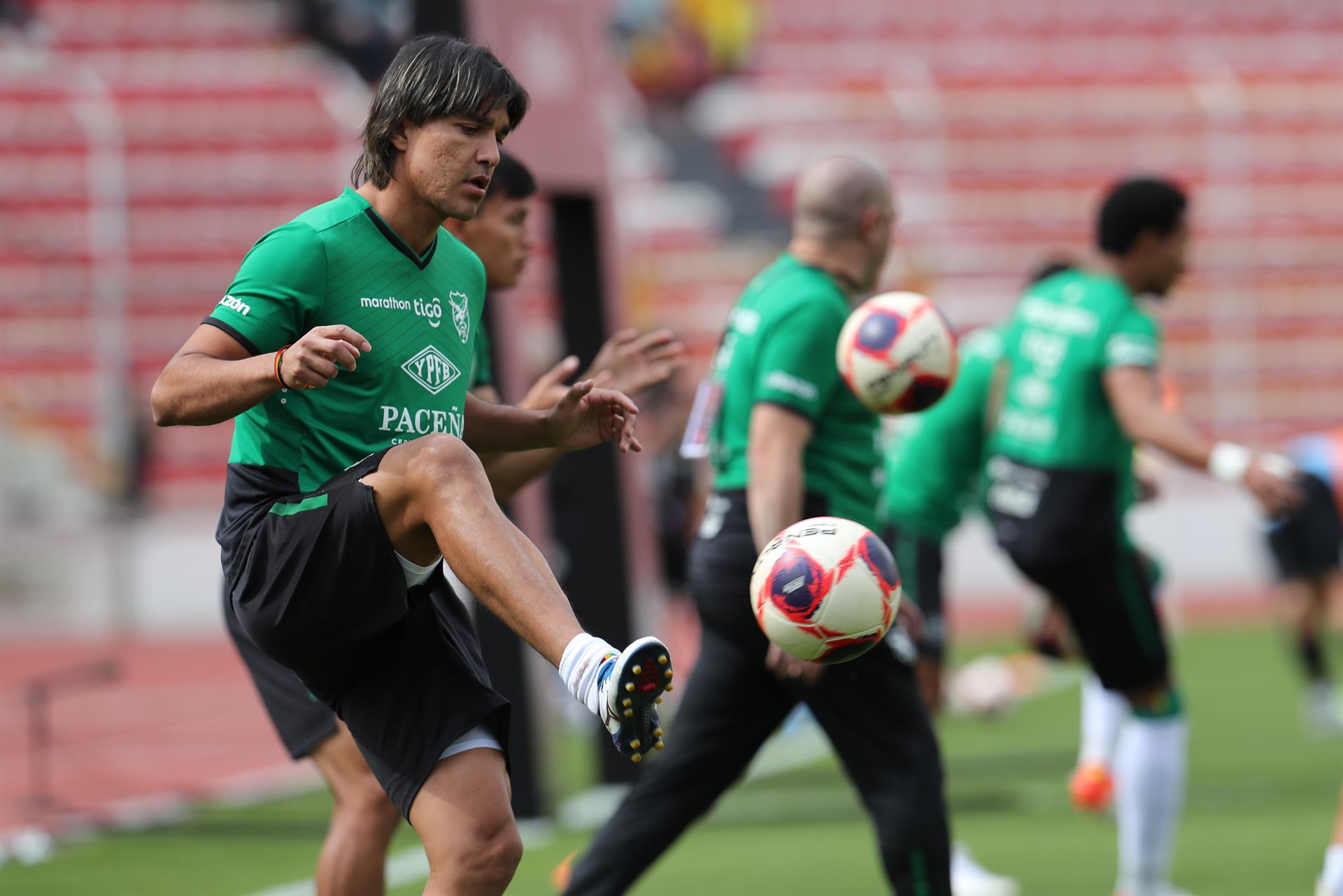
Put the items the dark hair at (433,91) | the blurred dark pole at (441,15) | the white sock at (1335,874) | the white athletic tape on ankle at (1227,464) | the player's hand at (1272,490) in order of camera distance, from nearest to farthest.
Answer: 1. the dark hair at (433,91)
2. the white sock at (1335,874)
3. the player's hand at (1272,490)
4. the white athletic tape on ankle at (1227,464)
5. the blurred dark pole at (441,15)

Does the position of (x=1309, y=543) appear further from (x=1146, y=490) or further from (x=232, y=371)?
(x=232, y=371)

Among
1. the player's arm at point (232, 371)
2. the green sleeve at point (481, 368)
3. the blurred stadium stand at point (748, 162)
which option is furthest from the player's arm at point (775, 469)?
the blurred stadium stand at point (748, 162)

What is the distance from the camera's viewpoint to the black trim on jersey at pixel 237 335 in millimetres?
3732

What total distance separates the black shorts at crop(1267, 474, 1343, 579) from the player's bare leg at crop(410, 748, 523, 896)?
9465 millimetres

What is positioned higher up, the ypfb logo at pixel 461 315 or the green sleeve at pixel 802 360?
the ypfb logo at pixel 461 315

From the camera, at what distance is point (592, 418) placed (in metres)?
4.41

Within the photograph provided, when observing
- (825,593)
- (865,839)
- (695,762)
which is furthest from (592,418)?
(865,839)

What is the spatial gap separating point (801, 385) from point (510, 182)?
120 centimetres

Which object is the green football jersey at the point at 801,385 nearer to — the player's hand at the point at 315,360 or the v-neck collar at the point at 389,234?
the v-neck collar at the point at 389,234

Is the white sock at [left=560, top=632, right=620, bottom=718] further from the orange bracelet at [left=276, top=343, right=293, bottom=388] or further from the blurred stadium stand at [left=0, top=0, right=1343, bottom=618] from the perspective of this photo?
the blurred stadium stand at [left=0, top=0, right=1343, bottom=618]

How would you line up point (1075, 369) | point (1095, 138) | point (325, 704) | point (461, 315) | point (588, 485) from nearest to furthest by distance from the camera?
1. point (461, 315)
2. point (325, 704)
3. point (1075, 369)
4. point (588, 485)
5. point (1095, 138)

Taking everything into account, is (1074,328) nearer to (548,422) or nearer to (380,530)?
(548,422)

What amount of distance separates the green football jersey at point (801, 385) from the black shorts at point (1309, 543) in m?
7.88

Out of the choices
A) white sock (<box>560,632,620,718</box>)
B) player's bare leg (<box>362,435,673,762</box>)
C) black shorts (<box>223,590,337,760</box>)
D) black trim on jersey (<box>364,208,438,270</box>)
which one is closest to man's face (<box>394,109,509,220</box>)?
black trim on jersey (<box>364,208,438,270</box>)
